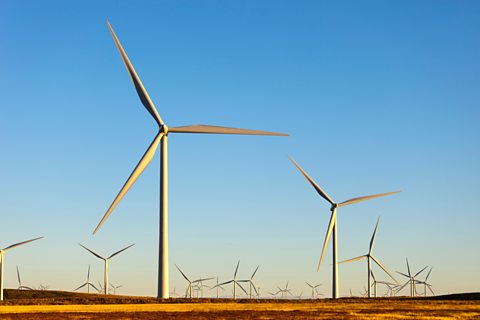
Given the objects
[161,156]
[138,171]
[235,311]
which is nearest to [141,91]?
[161,156]

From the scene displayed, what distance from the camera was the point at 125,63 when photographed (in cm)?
9775

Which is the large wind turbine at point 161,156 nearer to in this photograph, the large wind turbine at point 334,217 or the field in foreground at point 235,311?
Answer: the field in foreground at point 235,311

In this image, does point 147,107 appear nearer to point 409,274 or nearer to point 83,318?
point 83,318

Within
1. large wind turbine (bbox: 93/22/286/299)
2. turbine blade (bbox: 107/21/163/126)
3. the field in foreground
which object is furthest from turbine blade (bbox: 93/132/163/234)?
the field in foreground

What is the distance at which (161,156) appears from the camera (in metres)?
94.9

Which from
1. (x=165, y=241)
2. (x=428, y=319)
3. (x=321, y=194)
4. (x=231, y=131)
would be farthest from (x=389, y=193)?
(x=428, y=319)

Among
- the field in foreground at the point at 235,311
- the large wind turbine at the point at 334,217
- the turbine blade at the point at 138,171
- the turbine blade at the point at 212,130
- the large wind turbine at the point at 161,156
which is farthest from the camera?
the large wind turbine at the point at 334,217

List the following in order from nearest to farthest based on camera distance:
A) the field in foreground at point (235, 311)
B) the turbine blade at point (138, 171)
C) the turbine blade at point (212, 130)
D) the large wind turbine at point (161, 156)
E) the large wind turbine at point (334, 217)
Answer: the field in foreground at point (235, 311) → the turbine blade at point (138, 171) → the large wind turbine at point (161, 156) → the turbine blade at point (212, 130) → the large wind turbine at point (334, 217)

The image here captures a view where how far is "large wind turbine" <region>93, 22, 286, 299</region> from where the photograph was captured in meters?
90.9

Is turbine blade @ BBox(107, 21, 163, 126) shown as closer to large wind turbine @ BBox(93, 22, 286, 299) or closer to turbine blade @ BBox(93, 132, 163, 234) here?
large wind turbine @ BBox(93, 22, 286, 299)

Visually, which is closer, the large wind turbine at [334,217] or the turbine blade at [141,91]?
the turbine blade at [141,91]

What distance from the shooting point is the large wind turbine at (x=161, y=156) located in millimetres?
90875

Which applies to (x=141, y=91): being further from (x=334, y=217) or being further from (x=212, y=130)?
→ (x=334, y=217)

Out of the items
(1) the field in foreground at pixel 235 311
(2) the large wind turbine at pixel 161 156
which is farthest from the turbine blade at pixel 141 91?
(1) the field in foreground at pixel 235 311
